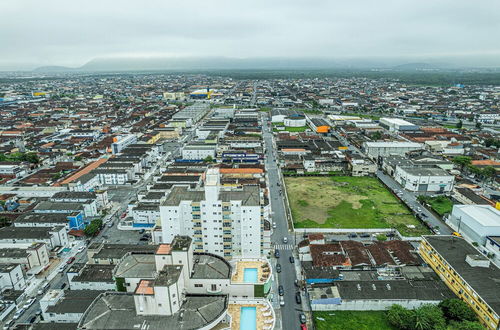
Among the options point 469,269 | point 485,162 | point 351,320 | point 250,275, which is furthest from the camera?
point 485,162

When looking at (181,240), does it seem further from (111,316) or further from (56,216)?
(56,216)

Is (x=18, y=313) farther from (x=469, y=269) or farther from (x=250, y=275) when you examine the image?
(x=469, y=269)

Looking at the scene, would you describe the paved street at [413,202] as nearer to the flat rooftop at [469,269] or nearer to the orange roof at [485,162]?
the flat rooftop at [469,269]

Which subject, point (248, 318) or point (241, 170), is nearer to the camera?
point (248, 318)

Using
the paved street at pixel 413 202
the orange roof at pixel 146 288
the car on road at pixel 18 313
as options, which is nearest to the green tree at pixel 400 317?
the paved street at pixel 413 202

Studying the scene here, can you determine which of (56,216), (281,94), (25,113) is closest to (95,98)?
(25,113)

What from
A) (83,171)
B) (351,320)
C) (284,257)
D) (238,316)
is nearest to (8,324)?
(238,316)

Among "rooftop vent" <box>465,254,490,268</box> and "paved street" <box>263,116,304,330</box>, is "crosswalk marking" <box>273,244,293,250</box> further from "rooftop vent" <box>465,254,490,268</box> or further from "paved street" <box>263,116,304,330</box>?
"rooftop vent" <box>465,254,490,268</box>
